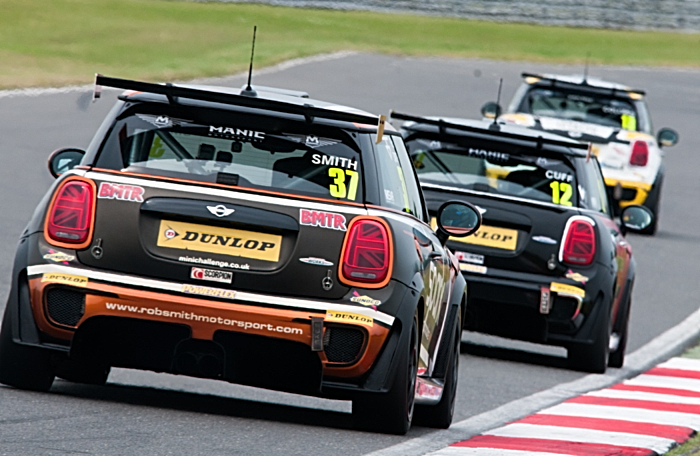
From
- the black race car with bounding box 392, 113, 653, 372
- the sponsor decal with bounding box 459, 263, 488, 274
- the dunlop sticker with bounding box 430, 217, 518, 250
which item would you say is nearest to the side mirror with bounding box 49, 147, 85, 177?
the black race car with bounding box 392, 113, 653, 372

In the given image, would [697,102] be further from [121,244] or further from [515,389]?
[121,244]

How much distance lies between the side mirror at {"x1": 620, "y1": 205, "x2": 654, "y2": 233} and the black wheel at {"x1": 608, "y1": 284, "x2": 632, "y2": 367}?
55 centimetres

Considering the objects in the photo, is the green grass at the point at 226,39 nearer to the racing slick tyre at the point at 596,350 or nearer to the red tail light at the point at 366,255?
the racing slick tyre at the point at 596,350

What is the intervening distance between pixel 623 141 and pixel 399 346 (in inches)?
486

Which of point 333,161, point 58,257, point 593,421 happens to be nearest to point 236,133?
point 333,161

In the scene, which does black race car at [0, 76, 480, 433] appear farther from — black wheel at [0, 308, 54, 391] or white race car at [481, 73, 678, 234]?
white race car at [481, 73, 678, 234]

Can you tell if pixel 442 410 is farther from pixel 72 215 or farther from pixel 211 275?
pixel 72 215

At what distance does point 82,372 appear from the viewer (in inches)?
267

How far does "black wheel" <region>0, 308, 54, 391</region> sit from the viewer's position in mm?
6430

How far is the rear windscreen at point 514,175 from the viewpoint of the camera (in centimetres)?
1059

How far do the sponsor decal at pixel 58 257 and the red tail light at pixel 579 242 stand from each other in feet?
15.7

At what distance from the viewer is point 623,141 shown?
18.2 meters

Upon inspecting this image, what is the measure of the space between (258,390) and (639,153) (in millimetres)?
11202

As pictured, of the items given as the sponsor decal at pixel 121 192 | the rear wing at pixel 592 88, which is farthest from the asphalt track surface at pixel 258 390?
the rear wing at pixel 592 88
